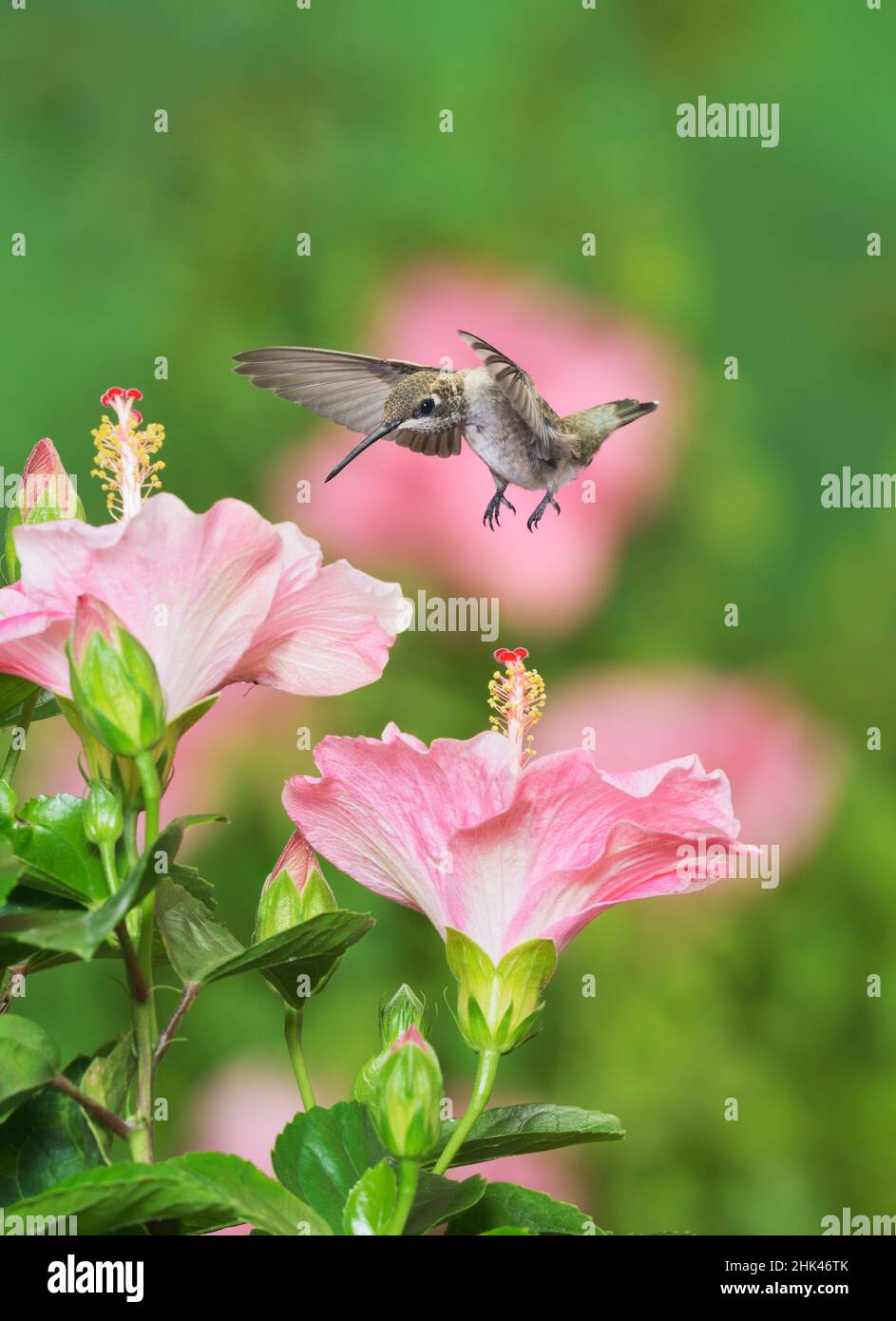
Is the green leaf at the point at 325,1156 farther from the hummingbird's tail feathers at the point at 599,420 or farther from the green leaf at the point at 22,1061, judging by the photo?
the hummingbird's tail feathers at the point at 599,420

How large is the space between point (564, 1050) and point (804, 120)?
0.59 m

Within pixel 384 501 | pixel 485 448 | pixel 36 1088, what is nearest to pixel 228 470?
pixel 384 501

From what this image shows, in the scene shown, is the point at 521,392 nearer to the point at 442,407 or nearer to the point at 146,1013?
the point at 442,407

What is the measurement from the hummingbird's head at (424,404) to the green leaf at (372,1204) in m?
0.16

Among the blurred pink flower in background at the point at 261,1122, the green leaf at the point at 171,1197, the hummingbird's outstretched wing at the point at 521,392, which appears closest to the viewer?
the green leaf at the point at 171,1197

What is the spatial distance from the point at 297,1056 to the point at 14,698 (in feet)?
0.22

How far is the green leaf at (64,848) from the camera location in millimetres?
175

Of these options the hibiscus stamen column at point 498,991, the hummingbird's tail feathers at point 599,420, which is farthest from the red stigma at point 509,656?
the hummingbird's tail feathers at point 599,420

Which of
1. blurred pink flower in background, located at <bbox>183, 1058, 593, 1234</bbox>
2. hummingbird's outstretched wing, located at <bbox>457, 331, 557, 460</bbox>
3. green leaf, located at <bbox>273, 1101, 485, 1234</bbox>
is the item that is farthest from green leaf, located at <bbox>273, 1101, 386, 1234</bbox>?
blurred pink flower in background, located at <bbox>183, 1058, 593, 1234</bbox>

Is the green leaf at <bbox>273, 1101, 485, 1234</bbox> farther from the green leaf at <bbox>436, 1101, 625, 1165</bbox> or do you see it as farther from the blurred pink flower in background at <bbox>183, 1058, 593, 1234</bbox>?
the blurred pink flower in background at <bbox>183, 1058, 593, 1234</bbox>

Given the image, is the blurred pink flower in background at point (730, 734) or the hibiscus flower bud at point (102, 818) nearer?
the hibiscus flower bud at point (102, 818)

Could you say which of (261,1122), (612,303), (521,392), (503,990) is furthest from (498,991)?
(612,303)

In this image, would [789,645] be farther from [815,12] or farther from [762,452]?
[815,12]
